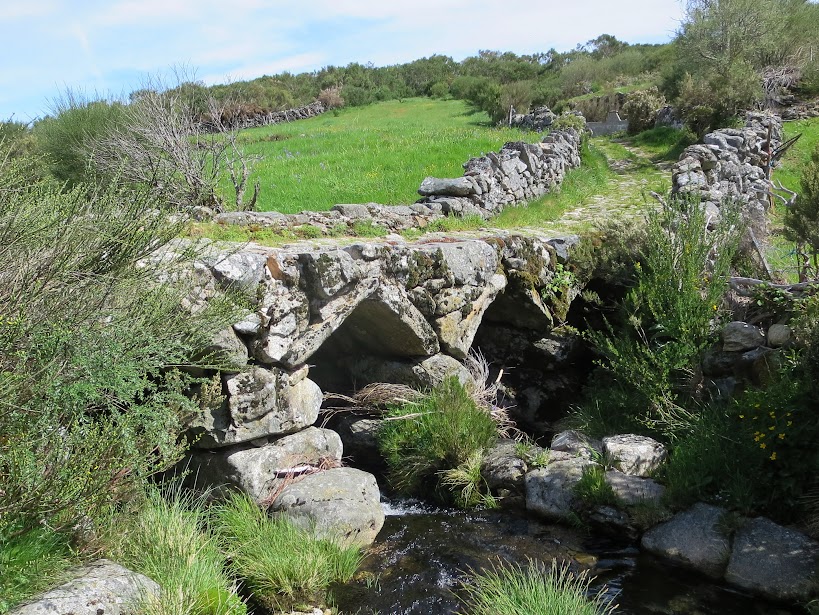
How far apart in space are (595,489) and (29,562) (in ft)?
16.8

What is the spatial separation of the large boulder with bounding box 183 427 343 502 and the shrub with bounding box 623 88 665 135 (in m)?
20.9

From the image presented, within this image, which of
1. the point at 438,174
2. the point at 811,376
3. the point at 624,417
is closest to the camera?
the point at 811,376

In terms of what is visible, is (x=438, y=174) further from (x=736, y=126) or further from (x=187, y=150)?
(x=736, y=126)

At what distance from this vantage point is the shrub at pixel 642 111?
2377 cm

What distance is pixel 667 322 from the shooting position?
8.29m

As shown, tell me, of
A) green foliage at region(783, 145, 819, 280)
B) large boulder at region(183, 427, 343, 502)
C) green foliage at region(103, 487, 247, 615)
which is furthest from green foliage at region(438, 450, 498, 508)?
green foliage at region(783, 145, 819, 280)

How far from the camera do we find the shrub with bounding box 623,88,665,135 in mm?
23766

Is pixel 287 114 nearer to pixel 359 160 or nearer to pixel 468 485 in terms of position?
pixel 359 160

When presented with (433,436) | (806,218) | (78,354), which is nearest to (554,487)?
(433,436)

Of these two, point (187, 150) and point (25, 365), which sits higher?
point (187, 150)

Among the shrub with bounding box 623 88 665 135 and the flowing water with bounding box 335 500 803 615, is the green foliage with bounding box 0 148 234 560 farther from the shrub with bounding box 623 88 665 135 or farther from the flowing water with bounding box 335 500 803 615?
the shrub with bounding box 623 88 665 135

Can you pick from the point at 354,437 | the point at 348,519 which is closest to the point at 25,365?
the point at 348,519

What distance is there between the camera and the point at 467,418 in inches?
310

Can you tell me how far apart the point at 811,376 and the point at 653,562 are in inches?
89.0
